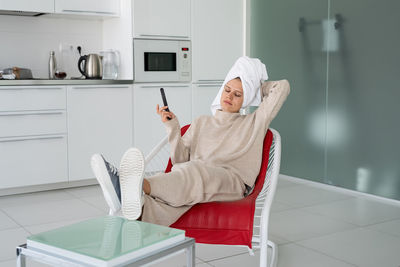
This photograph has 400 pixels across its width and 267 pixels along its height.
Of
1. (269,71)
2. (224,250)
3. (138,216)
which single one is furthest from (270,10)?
(138,216)

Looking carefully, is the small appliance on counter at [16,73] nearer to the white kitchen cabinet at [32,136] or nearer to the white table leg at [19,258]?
the white kitchen cabinet at [32,136]

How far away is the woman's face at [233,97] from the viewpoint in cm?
264

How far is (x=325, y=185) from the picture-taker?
4359 mm

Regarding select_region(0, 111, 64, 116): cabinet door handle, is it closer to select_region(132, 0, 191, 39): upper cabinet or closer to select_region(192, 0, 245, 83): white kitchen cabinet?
select_region(132, 0, 191, 39): upper cabinet

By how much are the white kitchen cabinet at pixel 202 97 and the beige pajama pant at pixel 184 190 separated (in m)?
2.49

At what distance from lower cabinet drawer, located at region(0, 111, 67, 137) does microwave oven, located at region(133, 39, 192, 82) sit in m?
0.76

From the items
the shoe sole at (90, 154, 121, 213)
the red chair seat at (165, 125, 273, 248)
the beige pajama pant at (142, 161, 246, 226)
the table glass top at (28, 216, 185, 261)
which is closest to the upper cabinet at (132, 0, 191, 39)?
the beige pajama pant at (142, 161, 246, 226)

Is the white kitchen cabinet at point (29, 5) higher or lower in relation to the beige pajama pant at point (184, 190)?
higher

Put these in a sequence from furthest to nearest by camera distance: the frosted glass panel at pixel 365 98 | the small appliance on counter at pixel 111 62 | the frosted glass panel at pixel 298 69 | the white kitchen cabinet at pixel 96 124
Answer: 1. the small appliance on counter at pixel 111 62
2. the frosted glass panel at pixel 298 69
3. the white kitchen cabinet at pixel 96 124
4. the frosted glass panel at pixel 365 98

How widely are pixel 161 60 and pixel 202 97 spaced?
55 centimetres

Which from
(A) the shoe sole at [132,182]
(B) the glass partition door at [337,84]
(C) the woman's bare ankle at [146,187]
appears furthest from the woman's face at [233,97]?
(B) the glass partition door at [337,84]

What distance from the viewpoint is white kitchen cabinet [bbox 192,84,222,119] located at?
15.8 feet

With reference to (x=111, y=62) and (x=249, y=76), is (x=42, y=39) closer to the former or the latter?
(x=111, y=62)

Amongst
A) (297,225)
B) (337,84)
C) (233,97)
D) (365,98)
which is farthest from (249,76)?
(337,84)
